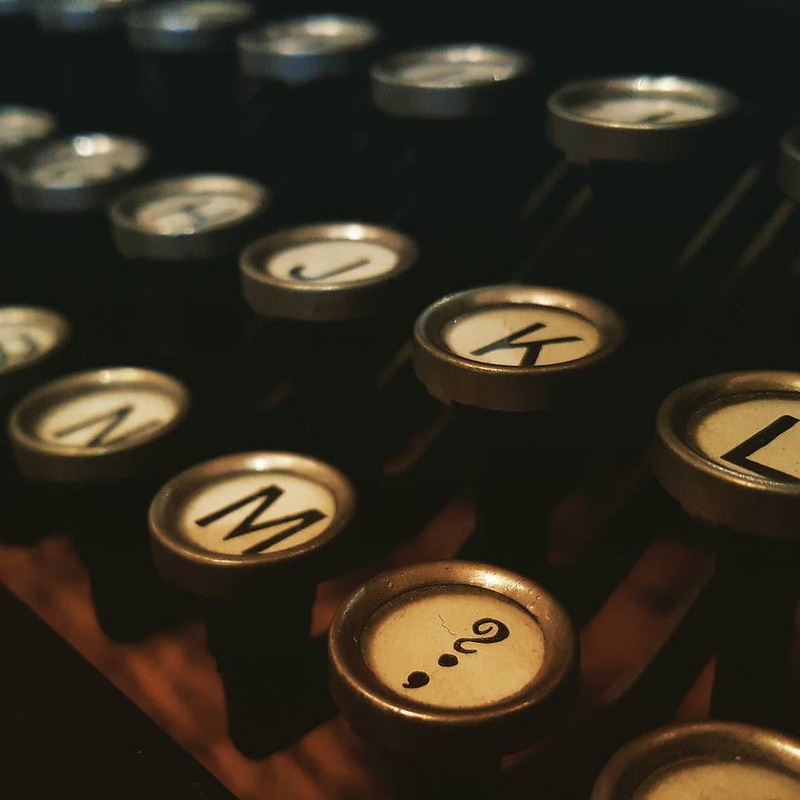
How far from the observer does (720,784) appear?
0.75 meters

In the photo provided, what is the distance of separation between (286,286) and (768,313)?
2.08ft

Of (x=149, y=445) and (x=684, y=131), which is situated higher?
(x=684, y=131)

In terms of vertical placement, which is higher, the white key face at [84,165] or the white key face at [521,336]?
the white key face at [521,336]

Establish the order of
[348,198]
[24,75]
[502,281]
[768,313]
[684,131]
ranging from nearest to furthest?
[684,131] → [768,313] → [502,281] → [348,198] → [24,75]

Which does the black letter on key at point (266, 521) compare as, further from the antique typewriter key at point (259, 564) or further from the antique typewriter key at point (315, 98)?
the antique typewriter key at point (315, 98)

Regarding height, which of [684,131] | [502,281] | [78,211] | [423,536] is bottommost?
[423,536]

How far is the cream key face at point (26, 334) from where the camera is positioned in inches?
62.5

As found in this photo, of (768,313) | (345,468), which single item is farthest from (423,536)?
(768,313)

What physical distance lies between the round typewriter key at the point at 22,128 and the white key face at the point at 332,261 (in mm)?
703

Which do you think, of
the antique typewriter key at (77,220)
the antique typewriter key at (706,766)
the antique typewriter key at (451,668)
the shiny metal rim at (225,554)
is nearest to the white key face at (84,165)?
the antique typewriter key at (77,220)

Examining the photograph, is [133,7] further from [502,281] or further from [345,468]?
[345,468]

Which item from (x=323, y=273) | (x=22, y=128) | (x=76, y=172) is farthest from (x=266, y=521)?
(x=22, y=128)

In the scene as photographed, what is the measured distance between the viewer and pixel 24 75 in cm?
236

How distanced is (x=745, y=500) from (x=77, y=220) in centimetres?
135
